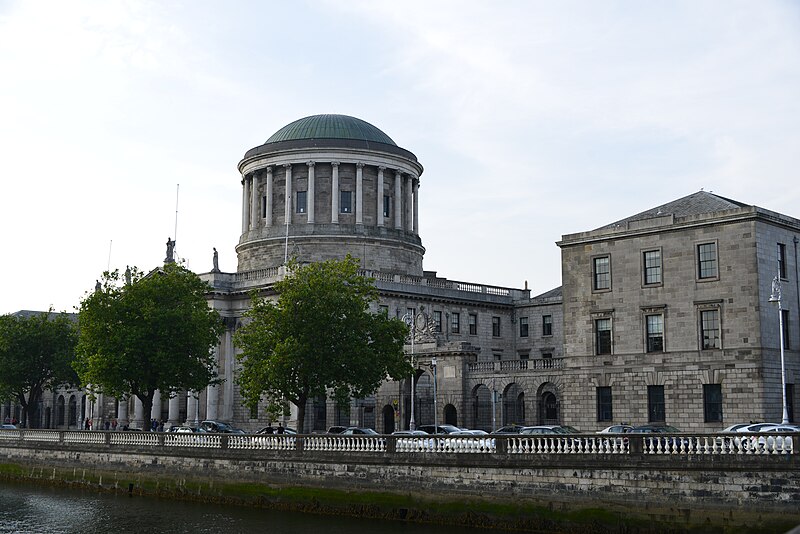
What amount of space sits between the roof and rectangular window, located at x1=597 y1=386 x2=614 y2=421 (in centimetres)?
881

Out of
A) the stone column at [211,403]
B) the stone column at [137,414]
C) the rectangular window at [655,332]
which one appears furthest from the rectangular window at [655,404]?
the stone column at [137,414]

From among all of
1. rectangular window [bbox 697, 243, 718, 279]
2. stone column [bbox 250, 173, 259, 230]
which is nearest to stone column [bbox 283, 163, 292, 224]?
stone column [bbox 250, 173, 259, 230]

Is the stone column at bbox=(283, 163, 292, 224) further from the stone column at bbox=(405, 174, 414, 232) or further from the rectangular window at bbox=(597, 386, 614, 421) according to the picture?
the rectangular window at bbox=(597, 386, 614, 421)

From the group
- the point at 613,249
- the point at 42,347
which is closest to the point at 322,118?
the point at 42,347

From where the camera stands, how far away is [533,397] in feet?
211

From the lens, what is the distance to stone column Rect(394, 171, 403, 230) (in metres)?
92.0

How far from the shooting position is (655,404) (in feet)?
176

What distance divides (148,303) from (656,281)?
28.8 m

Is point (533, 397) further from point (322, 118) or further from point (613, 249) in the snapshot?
point (322, 118)

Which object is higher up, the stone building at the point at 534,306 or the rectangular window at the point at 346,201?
the rectangular window at the point at 346,201

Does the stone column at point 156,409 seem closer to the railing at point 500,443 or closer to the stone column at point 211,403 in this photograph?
the stone column at point 211,403

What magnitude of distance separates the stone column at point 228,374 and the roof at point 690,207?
112ft

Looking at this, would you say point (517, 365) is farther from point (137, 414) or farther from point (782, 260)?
point (137, 414)

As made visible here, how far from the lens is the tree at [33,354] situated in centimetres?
7988
